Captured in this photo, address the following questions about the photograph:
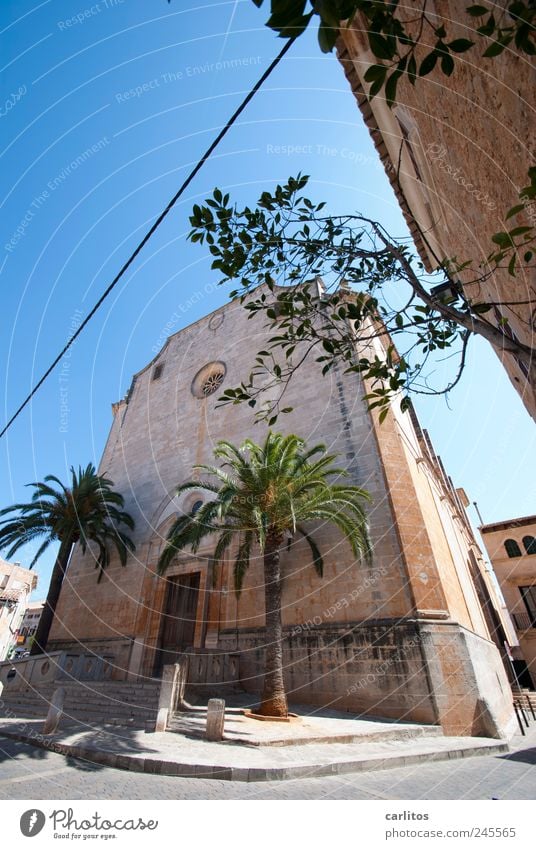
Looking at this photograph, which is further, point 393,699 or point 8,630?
point 8,630

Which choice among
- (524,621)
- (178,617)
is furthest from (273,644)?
(524,621)

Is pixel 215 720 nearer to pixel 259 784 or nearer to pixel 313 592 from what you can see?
pixel 259 784

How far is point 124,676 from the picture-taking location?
1166 centimetres

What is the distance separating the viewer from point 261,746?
5.54 m

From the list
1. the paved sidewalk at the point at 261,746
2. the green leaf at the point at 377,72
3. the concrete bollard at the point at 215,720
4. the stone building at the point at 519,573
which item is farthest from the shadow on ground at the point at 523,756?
the stone building at the point at 519,573

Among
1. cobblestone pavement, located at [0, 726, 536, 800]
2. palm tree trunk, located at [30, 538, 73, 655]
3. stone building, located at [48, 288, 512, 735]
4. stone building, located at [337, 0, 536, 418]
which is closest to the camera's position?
stone building, located at [337, 0, 536, 418]

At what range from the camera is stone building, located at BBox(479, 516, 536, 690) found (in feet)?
66.7

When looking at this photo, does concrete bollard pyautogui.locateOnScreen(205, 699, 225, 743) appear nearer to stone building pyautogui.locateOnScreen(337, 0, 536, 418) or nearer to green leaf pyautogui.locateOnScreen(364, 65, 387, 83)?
stone building pyautogui.locateOnScreen(337, 0, 536, 418)

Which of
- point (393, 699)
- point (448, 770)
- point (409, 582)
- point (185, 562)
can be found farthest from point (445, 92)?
point (185, 562)

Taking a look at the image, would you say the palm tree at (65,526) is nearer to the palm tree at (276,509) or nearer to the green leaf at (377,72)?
the palm tree at (276,509)

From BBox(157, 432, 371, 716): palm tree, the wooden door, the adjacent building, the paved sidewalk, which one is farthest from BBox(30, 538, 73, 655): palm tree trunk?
the adjacent building

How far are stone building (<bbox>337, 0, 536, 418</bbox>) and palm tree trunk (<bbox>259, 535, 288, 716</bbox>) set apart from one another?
232 inches
